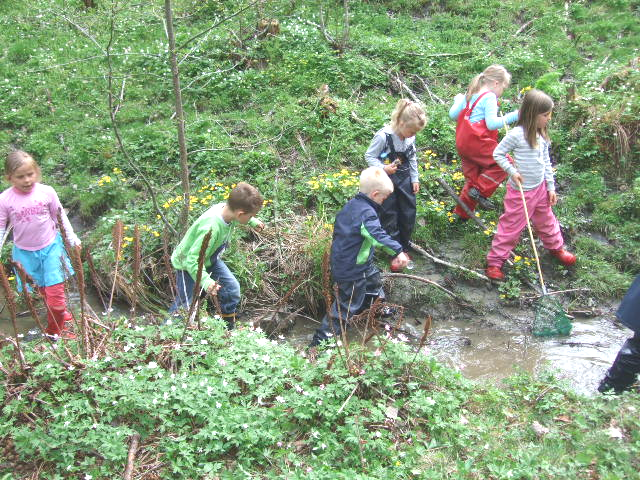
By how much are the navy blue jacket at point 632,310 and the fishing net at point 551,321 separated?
132 centimetres

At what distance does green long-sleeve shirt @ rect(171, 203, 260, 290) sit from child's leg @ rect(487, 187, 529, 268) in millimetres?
2764

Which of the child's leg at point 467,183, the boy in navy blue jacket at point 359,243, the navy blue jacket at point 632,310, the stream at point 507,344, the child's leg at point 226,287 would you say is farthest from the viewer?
the child's leg at point 467,183

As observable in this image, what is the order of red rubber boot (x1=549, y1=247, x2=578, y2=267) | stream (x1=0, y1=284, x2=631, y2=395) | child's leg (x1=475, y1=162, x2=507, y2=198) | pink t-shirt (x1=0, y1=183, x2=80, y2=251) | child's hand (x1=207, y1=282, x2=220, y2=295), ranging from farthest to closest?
child's leg (x1=475, y1=162, x2=507, y2=198)
red rubber boot (x1=549, y1=247, x2=578, y2=267)
stream (x1=0, y1=284, x2=631, y2=395)
pink t-shirt (x1=0, y1=183, x2=80, y2=251)
child's hand (x1=207, y1=282, x2=220, y2=295)

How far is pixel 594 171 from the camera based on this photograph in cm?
681

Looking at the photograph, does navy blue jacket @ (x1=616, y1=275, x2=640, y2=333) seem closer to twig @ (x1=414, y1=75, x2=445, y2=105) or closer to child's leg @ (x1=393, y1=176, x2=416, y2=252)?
child's leg @ (x1=393, y1=176, x2=416, y2=252)

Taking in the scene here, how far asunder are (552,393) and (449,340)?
1.54 meters

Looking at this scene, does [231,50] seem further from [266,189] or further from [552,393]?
[552,393]

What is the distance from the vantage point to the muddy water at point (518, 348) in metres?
4.62

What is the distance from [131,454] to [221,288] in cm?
193

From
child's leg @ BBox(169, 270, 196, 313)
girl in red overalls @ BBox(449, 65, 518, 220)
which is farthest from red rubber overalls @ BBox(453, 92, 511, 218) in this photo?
child's leg @ BBox(169, 270, 196, 313)

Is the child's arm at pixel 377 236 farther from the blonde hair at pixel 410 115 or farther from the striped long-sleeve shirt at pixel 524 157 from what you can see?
the striped long-sleeve shirt at pixel 524 157

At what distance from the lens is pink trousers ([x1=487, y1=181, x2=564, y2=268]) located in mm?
5434

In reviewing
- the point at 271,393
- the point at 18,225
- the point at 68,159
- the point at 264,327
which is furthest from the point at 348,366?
the point at 68,159

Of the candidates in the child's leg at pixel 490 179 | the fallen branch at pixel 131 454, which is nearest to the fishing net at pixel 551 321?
the child's leg at pixel 490 179
